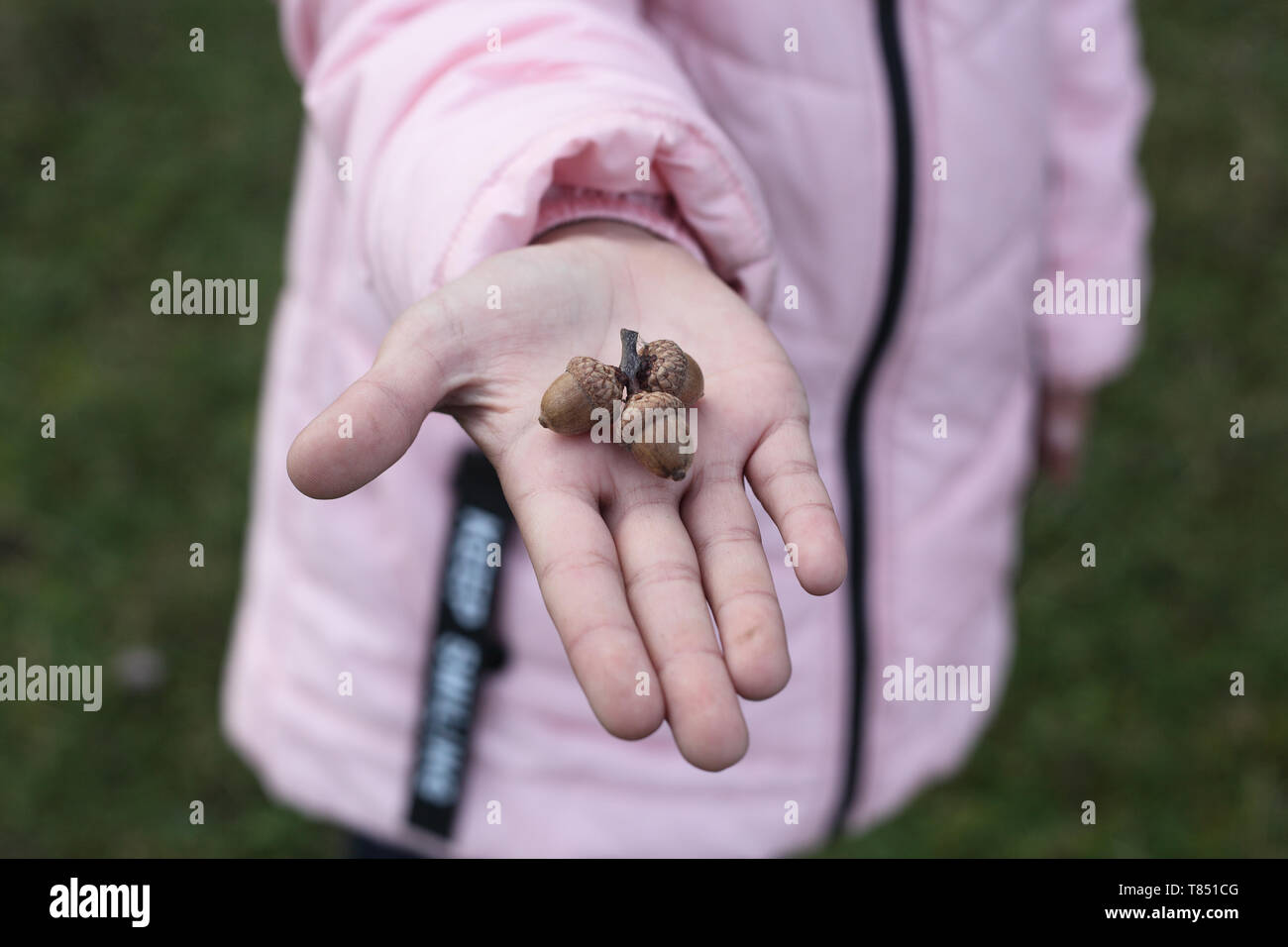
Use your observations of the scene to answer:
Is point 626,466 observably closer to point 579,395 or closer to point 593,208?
point 579,395

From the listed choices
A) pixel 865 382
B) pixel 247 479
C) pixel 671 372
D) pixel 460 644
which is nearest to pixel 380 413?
pixel 671 372

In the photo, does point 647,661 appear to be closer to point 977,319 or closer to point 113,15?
point 977,319

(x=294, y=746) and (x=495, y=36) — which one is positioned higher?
(x=495, y=36)

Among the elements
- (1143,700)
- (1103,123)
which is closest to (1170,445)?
(1143,700)

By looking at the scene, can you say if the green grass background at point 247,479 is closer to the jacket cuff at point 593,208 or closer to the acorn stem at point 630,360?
the acorn stem at point 630,360

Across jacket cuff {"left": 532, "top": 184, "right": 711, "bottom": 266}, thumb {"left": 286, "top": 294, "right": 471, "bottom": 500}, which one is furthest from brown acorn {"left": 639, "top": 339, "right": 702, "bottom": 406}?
thumb {"left": 286, "top": 294, "right": 471, "bottom": 500}

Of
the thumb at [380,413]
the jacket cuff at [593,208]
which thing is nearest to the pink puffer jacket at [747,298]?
the jacket cuff at [593,208]
